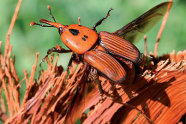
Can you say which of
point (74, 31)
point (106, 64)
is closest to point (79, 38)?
point (74, 31)

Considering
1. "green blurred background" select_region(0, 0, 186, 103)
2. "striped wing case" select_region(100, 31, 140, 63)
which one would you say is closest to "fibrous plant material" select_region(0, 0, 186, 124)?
"striped wing case" select_region(100, 31, 140, 63)

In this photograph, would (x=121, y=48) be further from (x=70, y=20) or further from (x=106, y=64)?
(x=70, y=20)

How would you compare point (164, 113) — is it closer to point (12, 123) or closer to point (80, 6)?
point (12, 123)

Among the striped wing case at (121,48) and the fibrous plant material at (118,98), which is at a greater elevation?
the striped wing case at (121,48)

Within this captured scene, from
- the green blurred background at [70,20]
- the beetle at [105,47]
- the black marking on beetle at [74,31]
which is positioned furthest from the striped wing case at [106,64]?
the green blurred background at [70,20]

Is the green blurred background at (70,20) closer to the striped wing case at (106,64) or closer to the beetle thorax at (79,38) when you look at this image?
the beetle thorax at (79,38)

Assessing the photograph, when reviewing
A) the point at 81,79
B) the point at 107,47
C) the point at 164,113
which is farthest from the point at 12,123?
the point at 164,113

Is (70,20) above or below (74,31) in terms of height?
below
